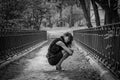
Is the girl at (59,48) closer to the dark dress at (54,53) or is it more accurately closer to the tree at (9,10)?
the dark dress at (54,53)

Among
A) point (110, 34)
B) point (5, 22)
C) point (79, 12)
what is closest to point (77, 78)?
point (110, 34)

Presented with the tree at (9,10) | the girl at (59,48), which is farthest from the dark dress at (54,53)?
the tree at (9,10)

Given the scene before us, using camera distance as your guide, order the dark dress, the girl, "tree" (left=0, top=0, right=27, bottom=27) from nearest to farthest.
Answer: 1. the girl
2. the dark dress
3. "tree" (left=0, top=0, right=27, bottom=27)

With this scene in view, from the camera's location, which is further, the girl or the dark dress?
the dark dress

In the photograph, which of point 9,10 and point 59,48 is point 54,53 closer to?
point 59,48

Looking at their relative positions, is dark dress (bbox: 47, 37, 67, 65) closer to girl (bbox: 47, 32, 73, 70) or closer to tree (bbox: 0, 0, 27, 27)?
girl (bbox: 47, 32, 73, 70)

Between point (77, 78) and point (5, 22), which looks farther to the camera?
point (5, 22)

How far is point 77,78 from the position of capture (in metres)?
5.28

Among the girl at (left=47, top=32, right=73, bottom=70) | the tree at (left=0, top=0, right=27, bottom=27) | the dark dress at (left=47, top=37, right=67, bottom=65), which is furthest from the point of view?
the tree at (left=0, top=0, right=27, bottom=27)

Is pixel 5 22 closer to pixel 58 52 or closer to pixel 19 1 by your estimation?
pixel 19 1

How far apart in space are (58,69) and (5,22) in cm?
689

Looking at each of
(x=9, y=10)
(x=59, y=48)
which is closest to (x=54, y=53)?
(x=59, y=48)

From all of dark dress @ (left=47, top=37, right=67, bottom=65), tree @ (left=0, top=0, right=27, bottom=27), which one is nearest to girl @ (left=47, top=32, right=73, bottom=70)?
dark dress @ (left=47, top=37, right=67, bottom=65)

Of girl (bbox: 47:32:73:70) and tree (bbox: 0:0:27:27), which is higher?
tree (bbox: 0:0:27:27)
